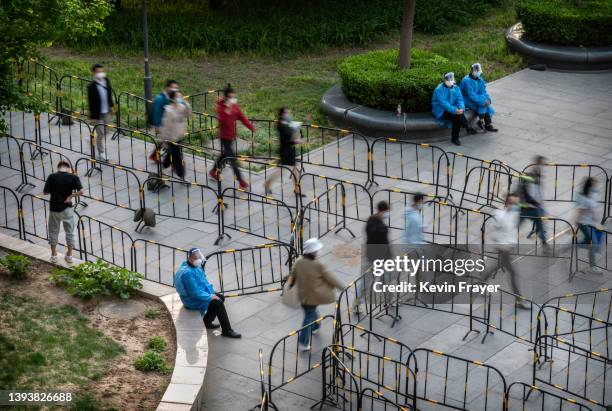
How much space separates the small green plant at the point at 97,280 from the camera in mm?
14414

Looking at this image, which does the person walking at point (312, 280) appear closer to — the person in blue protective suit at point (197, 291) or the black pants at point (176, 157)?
the person in blue protective suit at point (197, 291)

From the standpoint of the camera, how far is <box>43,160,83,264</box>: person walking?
15.3 meters

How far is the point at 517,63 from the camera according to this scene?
25.9 meters

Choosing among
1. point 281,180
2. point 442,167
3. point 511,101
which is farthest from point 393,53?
point 281,180

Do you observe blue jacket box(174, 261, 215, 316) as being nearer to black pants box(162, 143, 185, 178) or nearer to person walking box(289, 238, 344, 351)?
person walking box(289, 238, 344, 351)

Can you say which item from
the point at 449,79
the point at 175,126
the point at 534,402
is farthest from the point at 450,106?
the point at 534,402

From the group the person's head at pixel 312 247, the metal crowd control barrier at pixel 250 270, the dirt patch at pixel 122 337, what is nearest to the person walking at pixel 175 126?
the metal crowd control barrier at pixel 250 270

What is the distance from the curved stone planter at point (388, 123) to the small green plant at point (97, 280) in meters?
7.97

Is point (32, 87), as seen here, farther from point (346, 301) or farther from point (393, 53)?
point (346, 301)

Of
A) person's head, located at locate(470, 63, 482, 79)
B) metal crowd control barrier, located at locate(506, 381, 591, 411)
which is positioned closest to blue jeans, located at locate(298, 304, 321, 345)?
metal crowd control barrier, located at locate(506, 381, 591, 411)

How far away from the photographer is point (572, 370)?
522 inches

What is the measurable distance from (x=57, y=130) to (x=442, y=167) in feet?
24.7

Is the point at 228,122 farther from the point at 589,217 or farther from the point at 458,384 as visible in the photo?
the point at 458,384

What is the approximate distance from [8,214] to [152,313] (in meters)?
4.88
